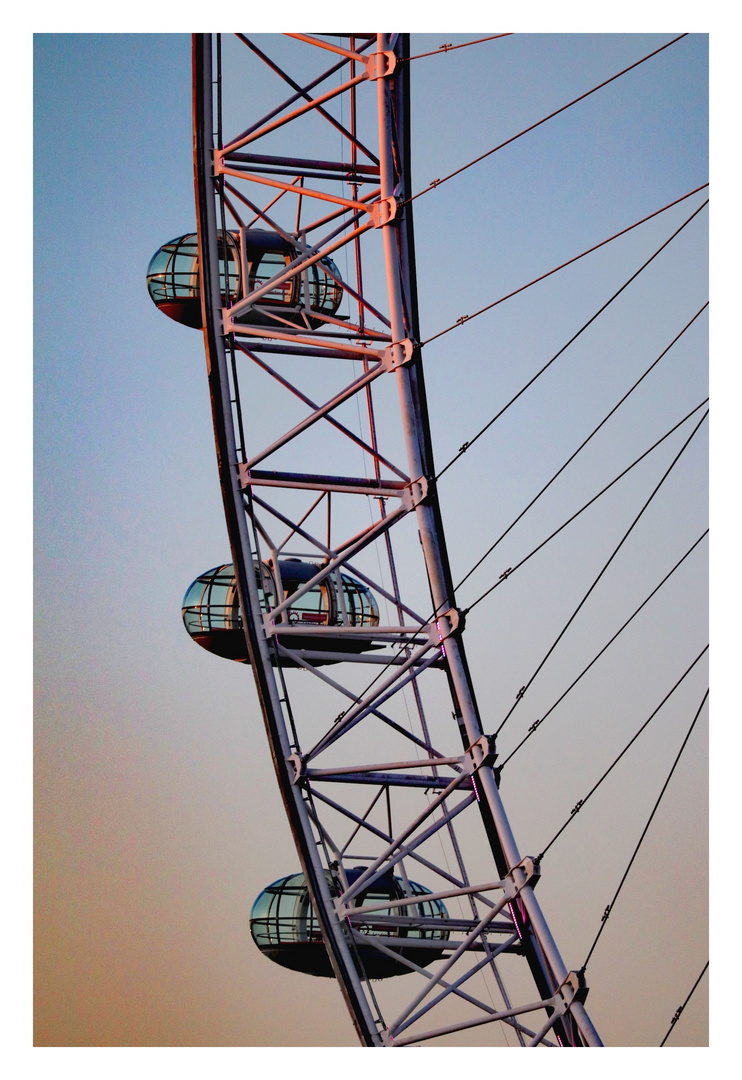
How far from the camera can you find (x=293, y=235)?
73.9 ft

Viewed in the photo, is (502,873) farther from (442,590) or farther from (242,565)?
(242,565)

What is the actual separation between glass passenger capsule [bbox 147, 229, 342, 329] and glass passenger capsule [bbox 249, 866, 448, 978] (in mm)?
7882

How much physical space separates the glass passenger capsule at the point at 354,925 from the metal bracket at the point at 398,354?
22.6 ft

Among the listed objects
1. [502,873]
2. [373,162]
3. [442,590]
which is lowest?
[502,873]

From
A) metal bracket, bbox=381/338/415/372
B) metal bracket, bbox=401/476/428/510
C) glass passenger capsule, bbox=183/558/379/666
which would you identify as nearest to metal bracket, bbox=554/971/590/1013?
glass passenger capsule, bbox=183/558/379/666

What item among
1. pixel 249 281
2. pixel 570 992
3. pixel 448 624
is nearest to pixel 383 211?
pixel 249 281

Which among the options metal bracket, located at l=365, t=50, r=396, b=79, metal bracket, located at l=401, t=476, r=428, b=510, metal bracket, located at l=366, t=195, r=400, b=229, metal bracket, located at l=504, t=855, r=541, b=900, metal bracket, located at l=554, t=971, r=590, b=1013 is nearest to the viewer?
metal bracket, located at l=554, t=971, r=590, b=1013

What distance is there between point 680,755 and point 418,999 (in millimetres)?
5940

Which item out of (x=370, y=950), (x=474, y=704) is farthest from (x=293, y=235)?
(x=370, y=950)

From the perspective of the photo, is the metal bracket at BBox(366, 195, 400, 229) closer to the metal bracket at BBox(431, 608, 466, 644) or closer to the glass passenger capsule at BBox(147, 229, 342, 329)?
the glass passenger capsule at BBox(147, 229, 342, 329)

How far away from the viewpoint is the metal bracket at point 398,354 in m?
21.3

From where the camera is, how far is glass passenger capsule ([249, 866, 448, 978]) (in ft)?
73.3

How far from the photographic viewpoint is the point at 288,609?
74.3ft
